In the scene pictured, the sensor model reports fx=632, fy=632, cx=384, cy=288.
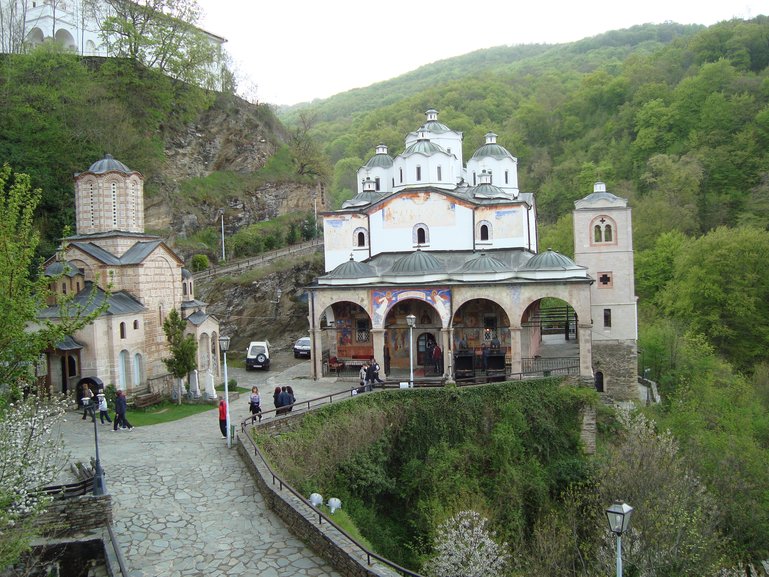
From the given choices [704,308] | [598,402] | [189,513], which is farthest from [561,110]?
[189,513]

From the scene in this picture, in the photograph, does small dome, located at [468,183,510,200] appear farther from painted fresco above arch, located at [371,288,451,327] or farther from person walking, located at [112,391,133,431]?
person walking, located at [112,391,133,431]

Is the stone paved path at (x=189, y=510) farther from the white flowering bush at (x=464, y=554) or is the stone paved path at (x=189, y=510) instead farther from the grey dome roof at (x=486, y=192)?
the grey dome roof at (x=486, y=192)

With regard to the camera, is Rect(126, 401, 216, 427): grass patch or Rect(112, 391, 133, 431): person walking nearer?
Rect(112, 391, 133, 431): person walking

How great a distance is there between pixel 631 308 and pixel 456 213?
310 inches

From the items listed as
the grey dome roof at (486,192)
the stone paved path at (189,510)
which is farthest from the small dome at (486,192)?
the stone paved path at (189,510)

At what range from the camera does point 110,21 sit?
35.5 metres

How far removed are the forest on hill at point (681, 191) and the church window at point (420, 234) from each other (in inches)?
421

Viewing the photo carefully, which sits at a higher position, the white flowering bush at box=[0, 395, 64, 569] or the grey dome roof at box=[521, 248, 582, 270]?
the grey dome roof at box=[521, 248, 582, 270]

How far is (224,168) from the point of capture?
40.0 meters

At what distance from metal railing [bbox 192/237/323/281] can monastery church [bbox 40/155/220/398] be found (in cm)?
841

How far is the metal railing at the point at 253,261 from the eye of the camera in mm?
32469

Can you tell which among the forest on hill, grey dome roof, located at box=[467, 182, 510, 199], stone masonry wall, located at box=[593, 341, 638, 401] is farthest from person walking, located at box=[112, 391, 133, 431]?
grey dome roof, located at box=[467, 182, 510, 199]

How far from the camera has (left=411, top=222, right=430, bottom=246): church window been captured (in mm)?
26719

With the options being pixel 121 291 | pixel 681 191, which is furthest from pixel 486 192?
pixel 681 191
